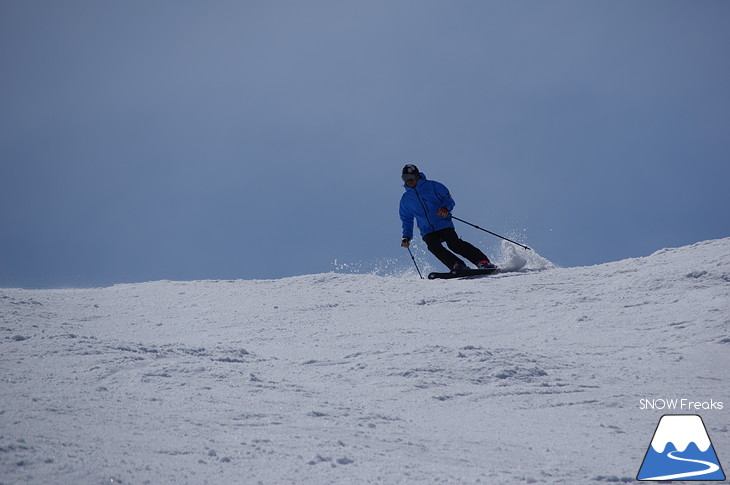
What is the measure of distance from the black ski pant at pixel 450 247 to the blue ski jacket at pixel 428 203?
0.11 metres

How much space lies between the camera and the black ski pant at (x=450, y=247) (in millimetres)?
11680

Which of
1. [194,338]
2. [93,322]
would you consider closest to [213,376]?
[194,338]

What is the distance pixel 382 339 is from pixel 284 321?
2.03 metres

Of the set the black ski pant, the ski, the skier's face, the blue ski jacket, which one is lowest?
the ski

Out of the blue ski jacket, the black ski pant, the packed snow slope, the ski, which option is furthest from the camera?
the blue ski jacket

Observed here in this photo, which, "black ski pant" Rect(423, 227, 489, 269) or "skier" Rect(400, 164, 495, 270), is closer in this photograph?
"black ski pant" Rect(423, 227, 489, 269)

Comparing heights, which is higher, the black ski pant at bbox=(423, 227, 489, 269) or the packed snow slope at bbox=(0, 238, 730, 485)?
the black ski pant at bbox=(423, 227, 489, 269)

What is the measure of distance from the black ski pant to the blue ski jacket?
0.11 m

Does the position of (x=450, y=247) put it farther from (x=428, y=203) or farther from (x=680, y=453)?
(x=680, y=453)

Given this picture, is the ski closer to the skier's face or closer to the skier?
the skier

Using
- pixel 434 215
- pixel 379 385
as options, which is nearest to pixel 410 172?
pixel 434 215

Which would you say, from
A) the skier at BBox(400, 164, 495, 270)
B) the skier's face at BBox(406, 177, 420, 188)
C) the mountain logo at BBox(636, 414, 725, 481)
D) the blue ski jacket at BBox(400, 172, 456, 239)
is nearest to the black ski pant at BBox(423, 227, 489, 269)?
the skier at BBox(400, 164, 495, 270)

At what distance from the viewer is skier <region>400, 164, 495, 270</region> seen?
38.7ft

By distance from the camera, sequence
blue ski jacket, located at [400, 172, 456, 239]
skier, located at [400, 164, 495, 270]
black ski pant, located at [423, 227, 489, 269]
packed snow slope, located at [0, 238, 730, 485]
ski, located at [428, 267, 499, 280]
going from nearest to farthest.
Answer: packed snow slope, located at [0, 238, 730, 485] → ski, located at [428, 267, 499, 280] → black ski pant, located at [423, 227, 489, 269] → skier, located at [400, 164, 495, 270] → blue ski jacket, located at [400, 172, 456, 239]
